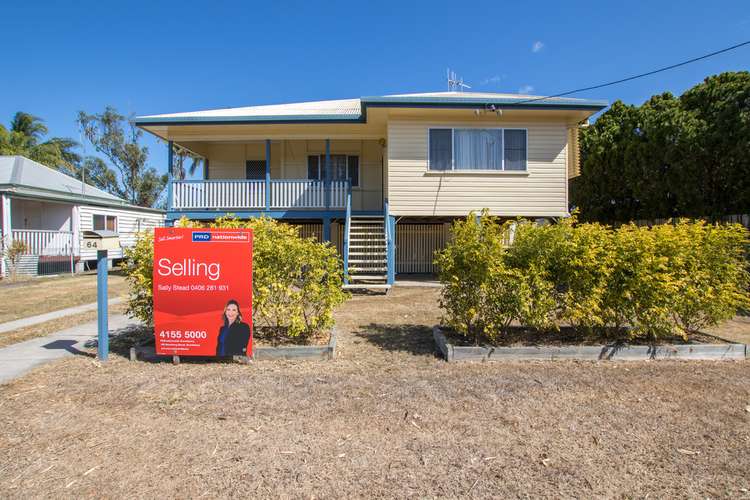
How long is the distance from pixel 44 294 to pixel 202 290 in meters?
9.97

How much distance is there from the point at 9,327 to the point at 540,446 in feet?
28.7

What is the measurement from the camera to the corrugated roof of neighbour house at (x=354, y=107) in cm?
1222

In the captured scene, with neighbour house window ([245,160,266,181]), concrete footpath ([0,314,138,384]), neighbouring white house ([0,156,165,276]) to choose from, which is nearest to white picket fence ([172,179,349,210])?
neighbour house window ([245,160,266,181])

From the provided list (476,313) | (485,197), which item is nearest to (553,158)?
(485,197)

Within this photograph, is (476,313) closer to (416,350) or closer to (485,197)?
(416,350)

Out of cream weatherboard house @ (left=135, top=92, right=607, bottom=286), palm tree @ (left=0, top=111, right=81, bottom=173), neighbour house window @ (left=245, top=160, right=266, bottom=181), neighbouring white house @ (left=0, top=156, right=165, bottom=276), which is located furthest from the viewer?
palm tree @ (left=0, top=111, right=81, bottom=173)

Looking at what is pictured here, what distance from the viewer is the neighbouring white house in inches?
657

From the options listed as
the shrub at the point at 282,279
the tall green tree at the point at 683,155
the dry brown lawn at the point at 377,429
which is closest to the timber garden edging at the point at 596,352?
the dry brown lawn at the point at 377,429

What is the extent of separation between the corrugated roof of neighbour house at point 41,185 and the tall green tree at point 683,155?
23577 millimetres

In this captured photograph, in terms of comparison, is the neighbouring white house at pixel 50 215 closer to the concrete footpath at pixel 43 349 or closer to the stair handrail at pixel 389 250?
the concrete footpath at pixel 43 349

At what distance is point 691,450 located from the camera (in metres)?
3.24

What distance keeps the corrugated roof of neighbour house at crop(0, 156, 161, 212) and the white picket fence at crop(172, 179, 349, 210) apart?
277 inches

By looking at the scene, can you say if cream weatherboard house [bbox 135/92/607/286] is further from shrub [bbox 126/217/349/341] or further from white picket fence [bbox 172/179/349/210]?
shrub [bbox 126/217/349/341]

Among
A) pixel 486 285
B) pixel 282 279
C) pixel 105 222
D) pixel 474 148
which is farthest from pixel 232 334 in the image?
pixel 105 222
